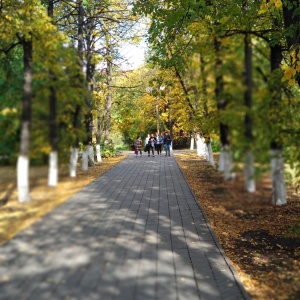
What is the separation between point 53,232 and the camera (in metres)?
1.98

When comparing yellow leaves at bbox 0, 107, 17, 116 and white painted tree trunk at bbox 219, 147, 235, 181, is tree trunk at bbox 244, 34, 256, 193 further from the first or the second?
yellow leaves at bbox 0, 107, 17, 116

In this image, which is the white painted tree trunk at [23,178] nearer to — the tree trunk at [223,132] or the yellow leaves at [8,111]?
the yellow leaves at [8,111]

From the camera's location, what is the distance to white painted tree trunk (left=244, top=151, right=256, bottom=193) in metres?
1.60

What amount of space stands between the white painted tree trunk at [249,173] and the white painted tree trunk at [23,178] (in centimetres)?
111

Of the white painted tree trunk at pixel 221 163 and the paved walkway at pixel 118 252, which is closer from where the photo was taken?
the white painted tree trunk at pixel 221 163

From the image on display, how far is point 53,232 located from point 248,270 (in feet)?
13.9

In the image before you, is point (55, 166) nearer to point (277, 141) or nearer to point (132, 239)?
point (277, 141)

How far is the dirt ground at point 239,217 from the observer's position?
6.15ft

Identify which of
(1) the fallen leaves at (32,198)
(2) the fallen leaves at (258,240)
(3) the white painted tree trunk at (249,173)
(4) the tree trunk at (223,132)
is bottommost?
(2) the fallen leaves at (258,240)

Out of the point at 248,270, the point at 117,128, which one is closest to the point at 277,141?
the point at 117,128

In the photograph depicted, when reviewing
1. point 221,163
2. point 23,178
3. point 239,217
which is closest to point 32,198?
point 23,178

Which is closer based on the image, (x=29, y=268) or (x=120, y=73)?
(x=29, y=268)

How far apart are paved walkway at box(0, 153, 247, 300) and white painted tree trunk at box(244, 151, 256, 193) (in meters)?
1.03

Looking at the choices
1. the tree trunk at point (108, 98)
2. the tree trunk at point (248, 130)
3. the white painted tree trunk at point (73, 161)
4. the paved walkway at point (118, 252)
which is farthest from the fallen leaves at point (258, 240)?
the tree trunk at point (108, 98)
